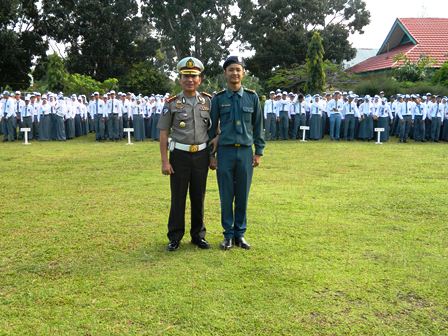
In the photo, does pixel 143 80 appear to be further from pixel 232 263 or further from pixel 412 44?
pixel 232 263

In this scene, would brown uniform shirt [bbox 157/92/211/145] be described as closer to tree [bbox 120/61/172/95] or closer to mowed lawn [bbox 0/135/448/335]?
mowed lawn [bbox 0/135/448/335]

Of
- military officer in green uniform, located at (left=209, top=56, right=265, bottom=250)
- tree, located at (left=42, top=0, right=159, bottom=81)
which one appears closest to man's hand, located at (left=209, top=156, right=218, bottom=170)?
military officer in green uniform, located at (left=209, top=56, right=265, bottom=250)

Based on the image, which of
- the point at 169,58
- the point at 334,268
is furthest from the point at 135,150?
the point at 169,58

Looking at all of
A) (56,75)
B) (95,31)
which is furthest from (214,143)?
(95,31)

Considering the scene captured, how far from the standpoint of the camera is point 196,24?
3011cm

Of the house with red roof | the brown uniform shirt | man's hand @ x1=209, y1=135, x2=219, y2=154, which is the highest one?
the house with red roof

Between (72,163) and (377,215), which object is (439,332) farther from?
(72,163)

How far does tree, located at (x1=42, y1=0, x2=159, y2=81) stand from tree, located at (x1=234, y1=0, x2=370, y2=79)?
7929 mm

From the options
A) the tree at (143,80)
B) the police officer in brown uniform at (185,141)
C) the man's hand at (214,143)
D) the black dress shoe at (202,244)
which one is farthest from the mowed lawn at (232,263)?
the tree at (143,80)

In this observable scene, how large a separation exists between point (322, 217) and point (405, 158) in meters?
6.82

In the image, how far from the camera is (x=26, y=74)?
2830 cm

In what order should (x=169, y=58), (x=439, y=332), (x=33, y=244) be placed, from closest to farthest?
(x=439, y=332) → (x=33, y=244) → (x=169, y=58)

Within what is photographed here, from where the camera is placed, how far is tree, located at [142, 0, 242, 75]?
98.3 ft

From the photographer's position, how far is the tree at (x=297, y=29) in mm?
27766
